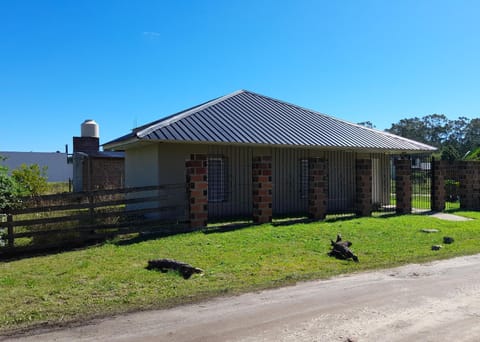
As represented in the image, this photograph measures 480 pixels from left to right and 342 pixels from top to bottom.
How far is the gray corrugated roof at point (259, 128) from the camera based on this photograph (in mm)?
13414

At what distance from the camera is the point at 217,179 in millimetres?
15094

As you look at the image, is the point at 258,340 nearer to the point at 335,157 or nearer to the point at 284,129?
the point at 284,129

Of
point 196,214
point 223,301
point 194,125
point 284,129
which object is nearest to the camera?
point 223,301

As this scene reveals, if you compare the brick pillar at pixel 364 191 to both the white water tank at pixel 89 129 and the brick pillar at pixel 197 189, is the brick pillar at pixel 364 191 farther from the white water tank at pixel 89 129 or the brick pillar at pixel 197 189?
the white water tank at pixel 89 129

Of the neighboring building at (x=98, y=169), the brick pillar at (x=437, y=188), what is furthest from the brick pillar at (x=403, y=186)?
the neighboring building at (x=98, y=169)

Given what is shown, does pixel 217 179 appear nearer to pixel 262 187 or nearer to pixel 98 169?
pixel 262 187

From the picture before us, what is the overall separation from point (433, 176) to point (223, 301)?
13.7m

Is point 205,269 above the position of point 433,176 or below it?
below

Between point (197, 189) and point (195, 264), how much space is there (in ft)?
12.0

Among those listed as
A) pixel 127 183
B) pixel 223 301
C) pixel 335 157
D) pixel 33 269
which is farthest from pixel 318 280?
pixel 127 183

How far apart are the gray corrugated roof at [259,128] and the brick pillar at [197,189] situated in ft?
5.15

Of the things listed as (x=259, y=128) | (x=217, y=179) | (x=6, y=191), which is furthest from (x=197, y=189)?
(x=259, y=128)

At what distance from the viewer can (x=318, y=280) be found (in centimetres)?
684

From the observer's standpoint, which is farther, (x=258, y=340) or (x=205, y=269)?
(x=205, y=269)
